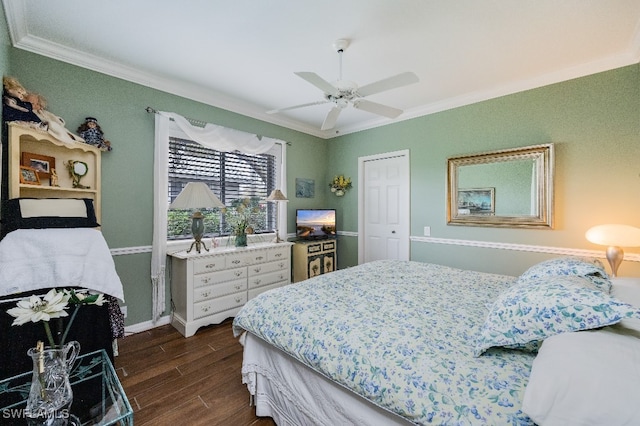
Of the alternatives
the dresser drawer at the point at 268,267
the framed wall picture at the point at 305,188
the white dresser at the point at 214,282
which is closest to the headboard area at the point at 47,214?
the white dresser at the point at 214,282

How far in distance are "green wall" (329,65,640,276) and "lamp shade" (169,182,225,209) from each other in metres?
2.70

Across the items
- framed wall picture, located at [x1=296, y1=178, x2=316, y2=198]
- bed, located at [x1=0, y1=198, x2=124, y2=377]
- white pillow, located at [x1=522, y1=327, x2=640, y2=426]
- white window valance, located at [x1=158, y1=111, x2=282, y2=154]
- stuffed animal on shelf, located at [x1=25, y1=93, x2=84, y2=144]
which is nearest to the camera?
white pillow, located at [x1=522, y1=327, x2=640, y2=426]

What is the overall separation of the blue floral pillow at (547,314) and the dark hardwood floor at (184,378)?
143 cm

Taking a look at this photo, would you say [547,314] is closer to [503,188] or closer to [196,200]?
[503,188]

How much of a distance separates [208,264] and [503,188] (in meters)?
3.43

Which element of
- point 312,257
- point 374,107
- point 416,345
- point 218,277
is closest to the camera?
point 416,345

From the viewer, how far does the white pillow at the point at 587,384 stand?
0.69m

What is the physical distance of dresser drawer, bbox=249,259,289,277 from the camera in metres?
3.36

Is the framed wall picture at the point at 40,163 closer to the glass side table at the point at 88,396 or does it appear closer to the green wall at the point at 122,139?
the green wall at the point at 122,139

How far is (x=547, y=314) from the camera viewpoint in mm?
1025

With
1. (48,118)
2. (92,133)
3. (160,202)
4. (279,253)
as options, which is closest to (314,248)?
(279,253)

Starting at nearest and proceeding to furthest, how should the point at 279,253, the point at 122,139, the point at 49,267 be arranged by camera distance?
the point at 49,267
the point at 122,139
the point at 279,253

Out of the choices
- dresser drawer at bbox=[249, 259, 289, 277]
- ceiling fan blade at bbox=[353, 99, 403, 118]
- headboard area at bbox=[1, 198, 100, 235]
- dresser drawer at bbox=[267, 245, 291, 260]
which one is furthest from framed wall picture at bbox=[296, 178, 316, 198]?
headboard area at bbox=[1, 198, 100, 235]

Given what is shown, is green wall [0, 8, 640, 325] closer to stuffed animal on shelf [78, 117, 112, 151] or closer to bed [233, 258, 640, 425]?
stuffed animal on shelf [78, 117, 112, 151]
